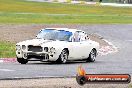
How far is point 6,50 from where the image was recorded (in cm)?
2841

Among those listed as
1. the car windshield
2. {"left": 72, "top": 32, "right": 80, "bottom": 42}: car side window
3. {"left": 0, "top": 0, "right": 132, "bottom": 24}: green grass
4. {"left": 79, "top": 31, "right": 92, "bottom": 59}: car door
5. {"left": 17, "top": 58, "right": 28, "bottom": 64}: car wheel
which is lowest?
{"left": 0, "top": 0, "right": 132, "bottom": 24}: green grass

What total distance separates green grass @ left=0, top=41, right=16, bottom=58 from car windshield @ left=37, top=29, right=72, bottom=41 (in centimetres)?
302

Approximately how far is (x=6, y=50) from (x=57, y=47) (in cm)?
695

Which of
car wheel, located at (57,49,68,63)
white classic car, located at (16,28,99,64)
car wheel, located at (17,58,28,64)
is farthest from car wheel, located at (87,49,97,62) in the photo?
car wheel, located at (17,58,28,64)

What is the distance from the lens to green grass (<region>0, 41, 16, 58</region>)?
26234 millimetres

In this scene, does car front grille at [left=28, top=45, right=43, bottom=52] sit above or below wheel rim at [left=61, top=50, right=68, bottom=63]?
above

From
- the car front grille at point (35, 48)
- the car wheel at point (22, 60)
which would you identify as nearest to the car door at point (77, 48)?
the car front grille at point (35, 48)

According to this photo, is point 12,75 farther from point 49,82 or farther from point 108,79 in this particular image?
point 108,79

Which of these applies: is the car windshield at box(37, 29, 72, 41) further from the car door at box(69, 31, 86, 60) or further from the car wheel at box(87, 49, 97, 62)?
the car wheel at box(87, 49, 97, 62)

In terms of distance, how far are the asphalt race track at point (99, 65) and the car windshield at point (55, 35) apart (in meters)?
0.99

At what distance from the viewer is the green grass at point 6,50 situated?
86.1 feet

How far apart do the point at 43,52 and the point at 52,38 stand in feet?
4.58

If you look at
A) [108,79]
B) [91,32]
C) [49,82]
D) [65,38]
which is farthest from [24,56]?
[91,32]

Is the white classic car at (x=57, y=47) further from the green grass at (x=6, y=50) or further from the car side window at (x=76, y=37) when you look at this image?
the green grass at (x=6, y=50)
